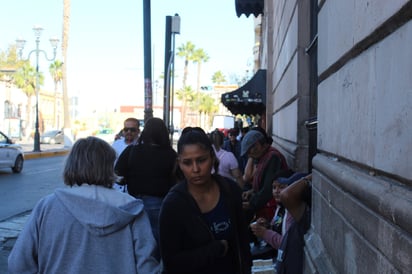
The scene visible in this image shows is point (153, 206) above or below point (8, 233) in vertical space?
above

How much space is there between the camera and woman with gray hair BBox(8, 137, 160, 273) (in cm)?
260

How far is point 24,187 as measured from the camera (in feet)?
48.6

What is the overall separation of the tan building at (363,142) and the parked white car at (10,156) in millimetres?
16586

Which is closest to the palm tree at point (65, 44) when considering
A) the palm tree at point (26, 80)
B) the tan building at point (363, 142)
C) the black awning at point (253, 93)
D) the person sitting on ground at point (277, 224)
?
the black awning at point (253, 93)

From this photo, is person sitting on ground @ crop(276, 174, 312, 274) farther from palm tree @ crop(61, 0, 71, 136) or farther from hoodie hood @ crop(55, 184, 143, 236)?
palm tree @ crop(61, 0, 71, 136)

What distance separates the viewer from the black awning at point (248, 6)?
13000 mm

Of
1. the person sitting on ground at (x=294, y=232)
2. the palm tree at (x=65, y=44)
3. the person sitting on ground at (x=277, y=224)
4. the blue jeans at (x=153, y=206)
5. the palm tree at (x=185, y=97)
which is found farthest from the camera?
the palm tree at (x=185, y=97)

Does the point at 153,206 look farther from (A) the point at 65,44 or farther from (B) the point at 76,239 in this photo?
(A) the point at 65,44

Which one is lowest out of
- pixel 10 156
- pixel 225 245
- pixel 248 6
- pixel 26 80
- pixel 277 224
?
pixel 10 156

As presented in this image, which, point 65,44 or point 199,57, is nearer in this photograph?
point 65,44

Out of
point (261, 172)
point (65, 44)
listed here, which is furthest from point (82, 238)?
point (65, 44)

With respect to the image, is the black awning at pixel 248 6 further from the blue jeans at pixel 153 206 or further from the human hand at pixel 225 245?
the human hand at pixel 225 245

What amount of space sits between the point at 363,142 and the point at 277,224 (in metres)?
1.96

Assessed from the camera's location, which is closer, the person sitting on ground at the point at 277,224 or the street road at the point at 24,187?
the person sitting on ground at the point at 277,224
